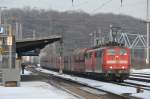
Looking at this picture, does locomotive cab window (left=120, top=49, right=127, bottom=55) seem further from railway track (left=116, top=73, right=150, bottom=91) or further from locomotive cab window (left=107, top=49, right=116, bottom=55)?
railway track (left=116, top=73, right=150, bottom=91)

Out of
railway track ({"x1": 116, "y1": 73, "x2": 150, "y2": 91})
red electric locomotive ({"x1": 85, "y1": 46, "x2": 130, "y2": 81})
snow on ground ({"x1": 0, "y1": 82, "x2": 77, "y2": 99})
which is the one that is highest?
red electric locomotive ({"x1": 85, "y1": 46, "x2": 130, "y2": 81})

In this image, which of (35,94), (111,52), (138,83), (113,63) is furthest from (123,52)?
(35,94)

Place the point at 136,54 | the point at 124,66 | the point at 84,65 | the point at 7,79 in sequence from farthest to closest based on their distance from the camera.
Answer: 1. the point at 136,54
2. the point at 84,65
3. the point at 124,66
4. the point at 7,79

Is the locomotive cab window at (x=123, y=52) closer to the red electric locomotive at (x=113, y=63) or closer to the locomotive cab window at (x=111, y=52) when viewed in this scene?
the red electric locomotive at (x=113, y=63)

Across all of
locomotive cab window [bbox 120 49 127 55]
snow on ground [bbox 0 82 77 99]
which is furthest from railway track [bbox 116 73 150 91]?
snow on ground [bbox 0 82 77 99]

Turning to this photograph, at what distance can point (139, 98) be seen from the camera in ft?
65.3

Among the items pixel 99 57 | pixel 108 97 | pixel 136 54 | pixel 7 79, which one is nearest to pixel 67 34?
pixel 136 54

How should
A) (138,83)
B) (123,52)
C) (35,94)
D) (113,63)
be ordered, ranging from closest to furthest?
(35,94) → (138,83) → (113,63) → (123,52)

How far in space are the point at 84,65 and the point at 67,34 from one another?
53343 millimetres

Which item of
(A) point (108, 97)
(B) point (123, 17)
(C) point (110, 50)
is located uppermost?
(B) point (123, 17)

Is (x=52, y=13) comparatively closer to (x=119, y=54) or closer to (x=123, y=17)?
(x=123, y=17)

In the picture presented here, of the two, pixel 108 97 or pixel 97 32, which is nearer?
pixel 108 97

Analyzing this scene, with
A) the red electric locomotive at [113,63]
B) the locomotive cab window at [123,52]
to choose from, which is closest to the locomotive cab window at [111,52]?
the red electric locomotive at [113,63]

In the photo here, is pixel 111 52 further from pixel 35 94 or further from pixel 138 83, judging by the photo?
pixel 35 94
